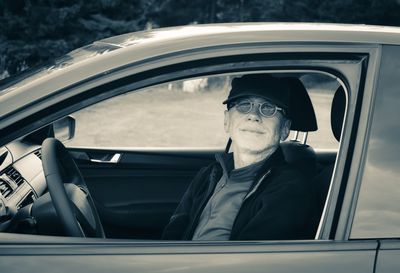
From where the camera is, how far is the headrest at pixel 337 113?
239 centimetres

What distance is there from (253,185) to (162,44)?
735mm

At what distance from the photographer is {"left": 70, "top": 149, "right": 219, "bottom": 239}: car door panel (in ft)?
11.4

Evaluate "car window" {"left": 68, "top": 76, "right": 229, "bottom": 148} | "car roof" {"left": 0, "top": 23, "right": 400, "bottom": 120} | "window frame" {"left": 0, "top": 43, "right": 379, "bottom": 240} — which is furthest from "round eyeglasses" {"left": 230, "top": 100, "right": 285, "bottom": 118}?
"car window" {"left": 68, "top": 76, "right": 229, "bottom": 148}

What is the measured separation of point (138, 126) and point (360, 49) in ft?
24.7

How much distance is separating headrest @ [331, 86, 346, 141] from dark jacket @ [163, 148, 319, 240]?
0.67 feet

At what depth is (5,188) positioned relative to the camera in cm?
262

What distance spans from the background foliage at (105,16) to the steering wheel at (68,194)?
1017 centimetres

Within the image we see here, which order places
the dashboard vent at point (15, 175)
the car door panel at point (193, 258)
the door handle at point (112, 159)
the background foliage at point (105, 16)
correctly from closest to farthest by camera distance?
the car door panel at point (193, 258), the dashboard vent at point (15, 175), the door handle at point (112, 159), the background foliage at point (105, 16)

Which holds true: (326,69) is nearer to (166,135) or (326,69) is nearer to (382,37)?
(382,37)

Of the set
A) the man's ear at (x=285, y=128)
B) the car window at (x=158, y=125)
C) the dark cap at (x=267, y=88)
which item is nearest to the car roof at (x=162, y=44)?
the dark cap at (x=267, y=88)

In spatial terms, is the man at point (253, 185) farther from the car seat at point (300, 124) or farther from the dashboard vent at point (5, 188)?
the dashboard vent at point (5, 188)

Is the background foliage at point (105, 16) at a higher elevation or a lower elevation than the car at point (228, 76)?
higher

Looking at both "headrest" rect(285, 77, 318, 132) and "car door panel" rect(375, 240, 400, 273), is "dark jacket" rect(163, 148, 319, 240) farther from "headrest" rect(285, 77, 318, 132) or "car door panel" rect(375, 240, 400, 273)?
"car door panel" rect(375, 240, 400, 273)

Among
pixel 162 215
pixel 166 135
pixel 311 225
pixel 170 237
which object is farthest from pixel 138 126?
pixel 311 225
